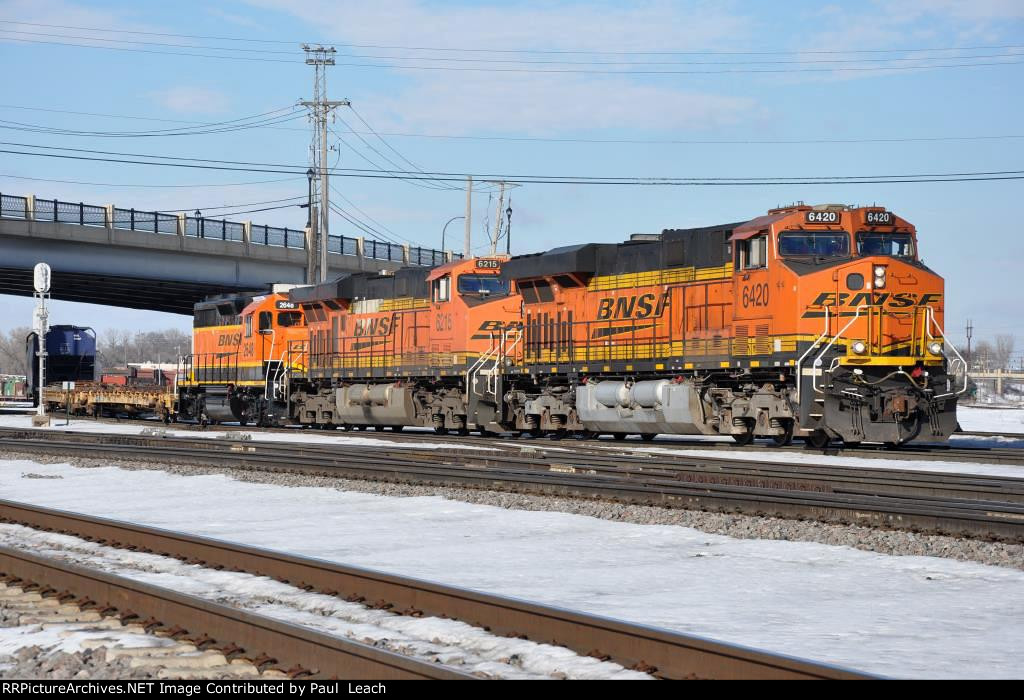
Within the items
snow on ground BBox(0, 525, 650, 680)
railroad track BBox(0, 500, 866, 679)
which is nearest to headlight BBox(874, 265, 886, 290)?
railroad track BBox(0, 500, 866, 679)

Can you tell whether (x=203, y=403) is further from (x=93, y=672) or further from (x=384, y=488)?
(x=93, y=672)

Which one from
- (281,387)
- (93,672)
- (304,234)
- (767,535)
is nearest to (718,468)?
(767,535)

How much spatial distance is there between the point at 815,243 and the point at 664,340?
3571 millimetres

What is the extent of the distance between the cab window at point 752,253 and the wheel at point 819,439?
115 inches

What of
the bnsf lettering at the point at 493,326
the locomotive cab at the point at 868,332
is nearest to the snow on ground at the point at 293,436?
the bnsf lettering at the point at 493,326

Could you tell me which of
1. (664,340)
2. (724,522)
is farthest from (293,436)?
(724,522)

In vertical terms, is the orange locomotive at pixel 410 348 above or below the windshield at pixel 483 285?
below

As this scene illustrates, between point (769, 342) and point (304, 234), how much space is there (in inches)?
1547

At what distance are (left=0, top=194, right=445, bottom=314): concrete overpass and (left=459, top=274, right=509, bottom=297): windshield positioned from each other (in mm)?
26018

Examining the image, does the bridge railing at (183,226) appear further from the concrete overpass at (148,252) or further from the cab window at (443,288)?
the cab window at (443,288)

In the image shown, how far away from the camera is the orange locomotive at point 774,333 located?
720 inches

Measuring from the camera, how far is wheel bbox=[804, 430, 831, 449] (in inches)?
766

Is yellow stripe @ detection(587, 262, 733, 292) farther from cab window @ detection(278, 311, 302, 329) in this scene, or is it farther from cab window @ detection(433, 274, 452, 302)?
cab window @ detection(278, 311, 302, 329)

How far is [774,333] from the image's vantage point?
62.1ft
